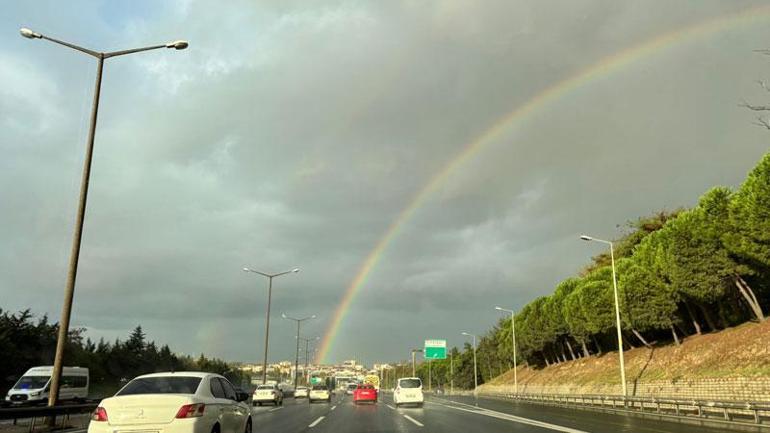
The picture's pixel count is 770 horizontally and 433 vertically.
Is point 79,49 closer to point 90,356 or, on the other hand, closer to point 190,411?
point 190,411

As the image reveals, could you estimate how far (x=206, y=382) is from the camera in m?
10.3

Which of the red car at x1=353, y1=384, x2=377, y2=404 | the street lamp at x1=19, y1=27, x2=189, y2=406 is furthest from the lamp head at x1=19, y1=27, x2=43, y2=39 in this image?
the red car at x1=353, y1=384, x2=377, y2=404

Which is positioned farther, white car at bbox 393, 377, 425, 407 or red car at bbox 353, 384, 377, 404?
red car at bbox 353, 384, 377, 404

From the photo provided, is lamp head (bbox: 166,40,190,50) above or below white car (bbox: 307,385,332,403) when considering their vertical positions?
above

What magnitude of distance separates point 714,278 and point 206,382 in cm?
3996

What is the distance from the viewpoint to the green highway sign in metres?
89.2

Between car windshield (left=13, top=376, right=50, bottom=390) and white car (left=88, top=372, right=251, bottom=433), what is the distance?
34812 mm

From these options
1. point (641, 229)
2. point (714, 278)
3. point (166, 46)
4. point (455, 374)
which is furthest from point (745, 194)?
point (455, 374)

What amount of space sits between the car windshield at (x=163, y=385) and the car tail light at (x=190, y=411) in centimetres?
67

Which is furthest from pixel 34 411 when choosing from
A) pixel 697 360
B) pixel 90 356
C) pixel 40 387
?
pixel 90 356

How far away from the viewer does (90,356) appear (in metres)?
78.1

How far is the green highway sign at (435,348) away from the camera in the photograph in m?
89.2

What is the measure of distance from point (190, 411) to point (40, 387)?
36431mm

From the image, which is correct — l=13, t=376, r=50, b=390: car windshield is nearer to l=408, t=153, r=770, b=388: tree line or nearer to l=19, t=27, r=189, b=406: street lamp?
l=19, t=27, r=189, b=406: street lamp
